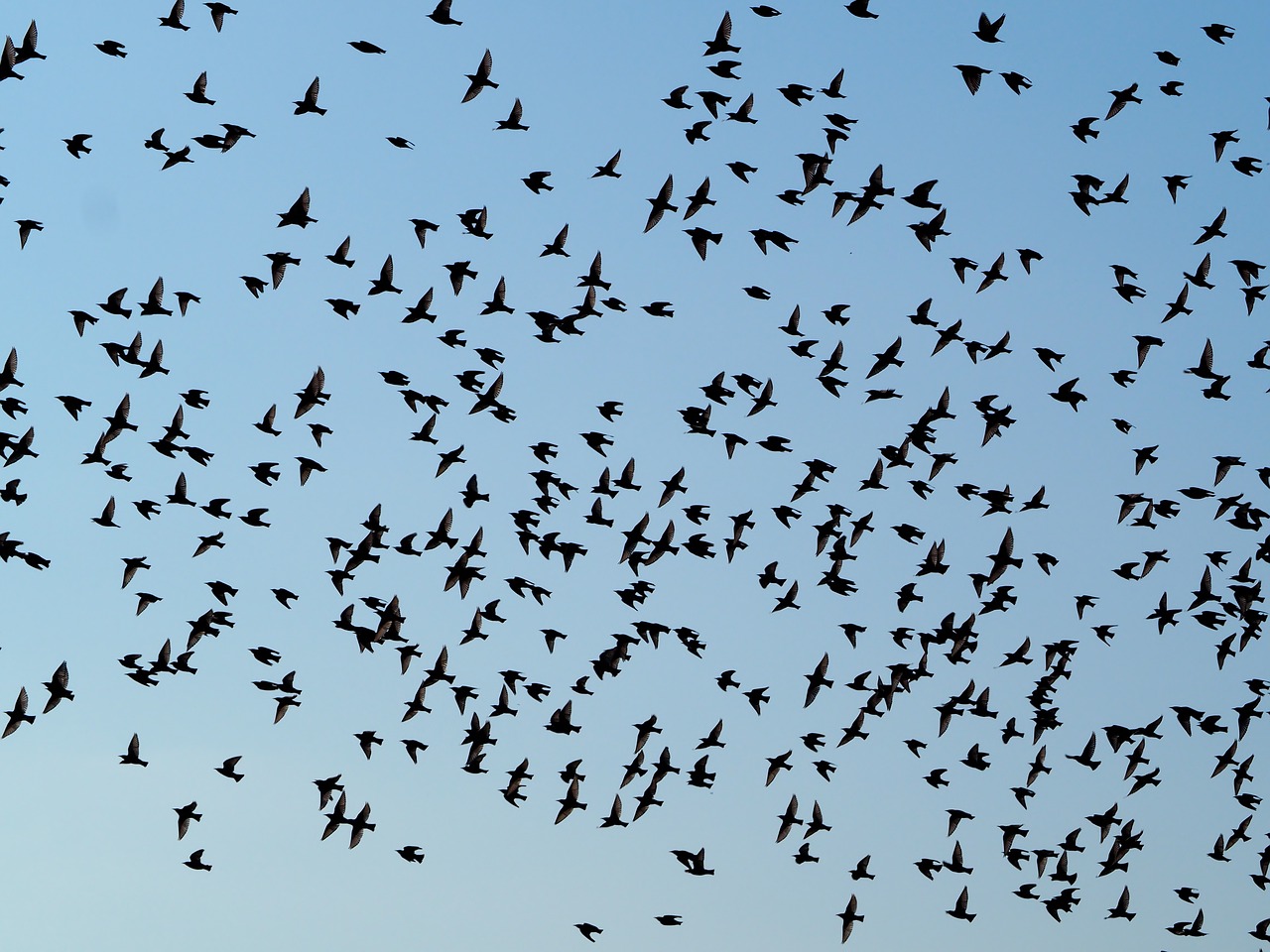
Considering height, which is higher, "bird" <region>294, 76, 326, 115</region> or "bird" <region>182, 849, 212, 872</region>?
"bird" <region>294, 76, 326, 115</region>

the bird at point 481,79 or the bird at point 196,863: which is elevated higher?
the bird at point 481,79

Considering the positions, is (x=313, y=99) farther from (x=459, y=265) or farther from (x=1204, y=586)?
(x=1204, y=586)

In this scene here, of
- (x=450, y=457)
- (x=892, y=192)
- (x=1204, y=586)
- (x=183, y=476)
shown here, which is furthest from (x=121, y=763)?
(x=1204, y=586)

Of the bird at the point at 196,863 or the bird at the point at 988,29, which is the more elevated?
the bird at the point at 988,29

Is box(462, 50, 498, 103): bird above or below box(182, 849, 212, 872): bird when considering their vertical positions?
above

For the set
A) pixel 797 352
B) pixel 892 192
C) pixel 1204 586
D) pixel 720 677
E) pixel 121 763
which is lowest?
pixel 121 763

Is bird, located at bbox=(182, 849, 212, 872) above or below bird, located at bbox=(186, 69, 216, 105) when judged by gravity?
below

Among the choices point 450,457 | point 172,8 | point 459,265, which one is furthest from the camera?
point 450,457

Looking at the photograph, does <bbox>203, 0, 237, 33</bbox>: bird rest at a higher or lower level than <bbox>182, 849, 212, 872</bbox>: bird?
higher

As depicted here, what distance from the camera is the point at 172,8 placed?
213 feet

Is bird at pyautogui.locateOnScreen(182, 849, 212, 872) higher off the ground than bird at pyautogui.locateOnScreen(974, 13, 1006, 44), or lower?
lower

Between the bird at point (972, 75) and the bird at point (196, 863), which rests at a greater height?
the bird at point (972, 75)

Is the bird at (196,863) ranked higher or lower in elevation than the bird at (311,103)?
lower

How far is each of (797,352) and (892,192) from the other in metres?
6.97
